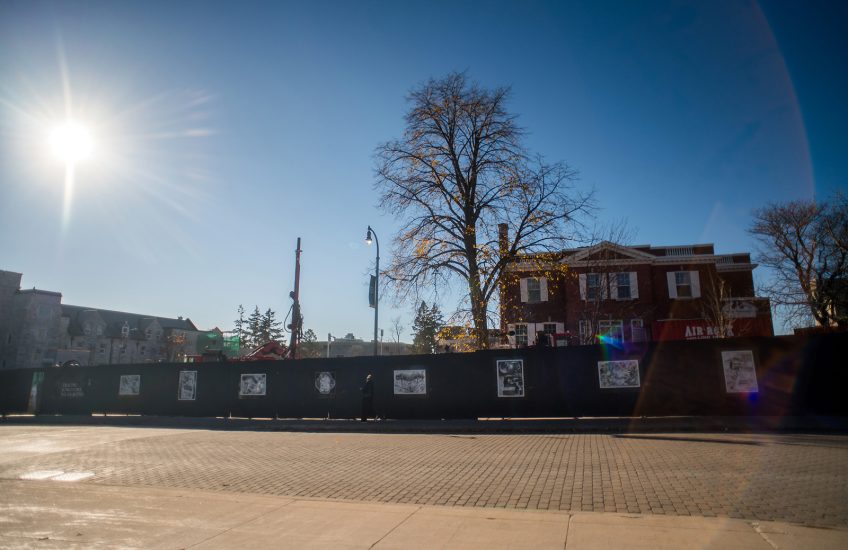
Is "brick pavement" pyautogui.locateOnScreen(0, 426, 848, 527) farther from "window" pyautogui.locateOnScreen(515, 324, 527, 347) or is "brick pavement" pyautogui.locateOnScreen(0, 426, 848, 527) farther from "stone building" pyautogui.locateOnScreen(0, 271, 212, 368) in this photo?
"stone building" pyautogui.locateOnScreen(0, 271, 212, 368)

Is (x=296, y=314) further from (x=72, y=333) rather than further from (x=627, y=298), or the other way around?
(x=72, y=333)

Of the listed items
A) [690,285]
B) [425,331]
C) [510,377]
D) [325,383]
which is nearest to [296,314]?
[325,383]

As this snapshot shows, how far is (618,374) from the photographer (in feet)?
58.3

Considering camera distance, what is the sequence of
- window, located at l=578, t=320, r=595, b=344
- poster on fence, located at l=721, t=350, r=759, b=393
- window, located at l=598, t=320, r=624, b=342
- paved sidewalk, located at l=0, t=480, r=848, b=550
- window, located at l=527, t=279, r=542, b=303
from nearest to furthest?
paved sidewalk, located at l=0, t=480, r=848, b=550
poster on fence, located at l=721, t=350, r=759, b=393
window, located at l=578, t=320, r=595, b=344
window, located at l=598, t=320, r=624, b=342
window, located at l=527, t=279, r=542, b=303

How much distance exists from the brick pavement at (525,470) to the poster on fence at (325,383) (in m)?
6.05

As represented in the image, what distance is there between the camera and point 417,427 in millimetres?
17953

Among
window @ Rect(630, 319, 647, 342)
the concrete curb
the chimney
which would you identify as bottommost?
the concrete curb

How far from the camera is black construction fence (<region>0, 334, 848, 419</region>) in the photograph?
16453mm

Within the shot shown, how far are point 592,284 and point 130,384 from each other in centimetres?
2815

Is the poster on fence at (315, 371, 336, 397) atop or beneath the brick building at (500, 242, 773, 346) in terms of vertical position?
beneath

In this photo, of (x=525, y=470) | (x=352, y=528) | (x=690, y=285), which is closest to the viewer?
(x=352, y=528)

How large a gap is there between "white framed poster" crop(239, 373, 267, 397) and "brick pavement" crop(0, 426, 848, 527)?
24.2ft

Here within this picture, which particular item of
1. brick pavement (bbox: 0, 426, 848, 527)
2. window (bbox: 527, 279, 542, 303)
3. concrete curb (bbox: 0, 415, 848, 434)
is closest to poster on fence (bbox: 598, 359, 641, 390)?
concrete curb (bbox: 0, 415, 848, 434)

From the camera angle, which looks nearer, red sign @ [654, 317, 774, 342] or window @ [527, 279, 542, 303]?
red sign @ [654, 317, 774, 342]
